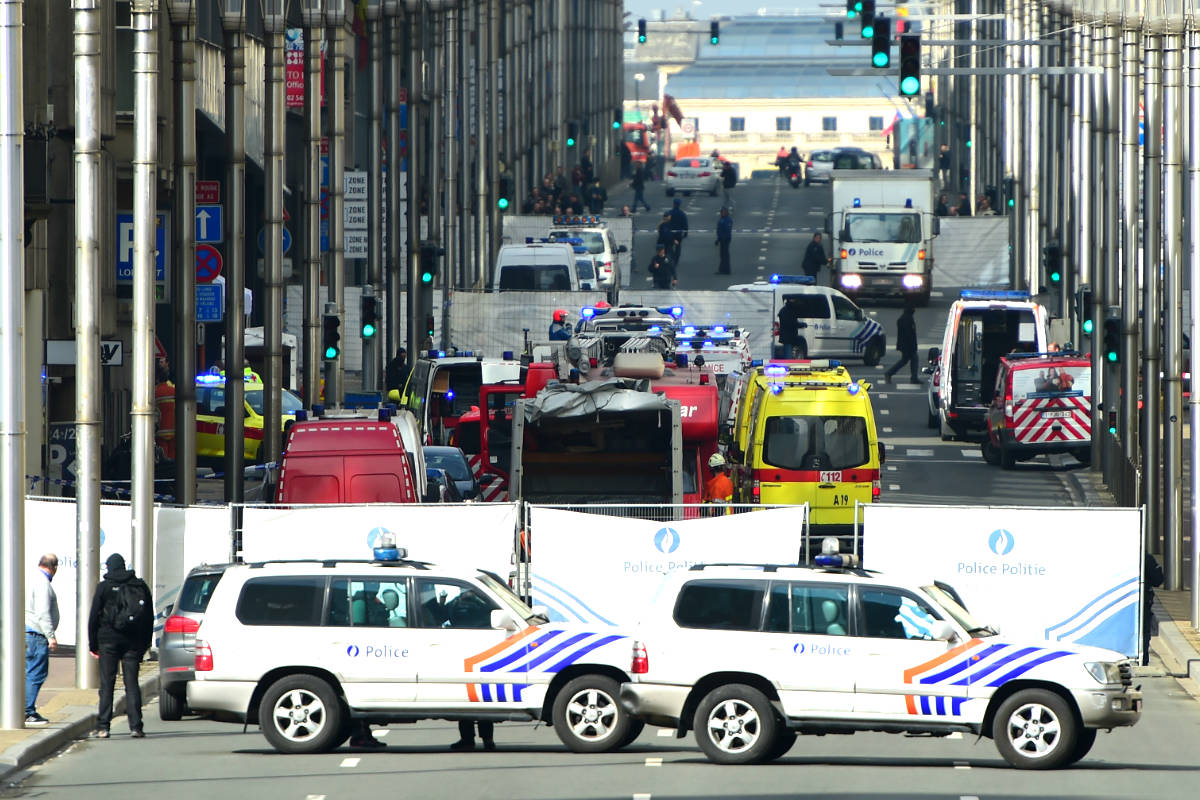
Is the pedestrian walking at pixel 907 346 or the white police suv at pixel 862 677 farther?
the pedestrian walking at pixel 907 346

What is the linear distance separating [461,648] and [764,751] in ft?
7.99

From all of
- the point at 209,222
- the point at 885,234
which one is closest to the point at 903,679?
the point at 209,222

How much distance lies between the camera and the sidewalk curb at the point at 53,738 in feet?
56.0

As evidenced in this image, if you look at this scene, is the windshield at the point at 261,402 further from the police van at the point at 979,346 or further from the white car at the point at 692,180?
the white car at the point at 692,180

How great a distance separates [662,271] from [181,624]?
52.9m

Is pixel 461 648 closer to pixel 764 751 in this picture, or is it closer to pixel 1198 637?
pixel 764 751

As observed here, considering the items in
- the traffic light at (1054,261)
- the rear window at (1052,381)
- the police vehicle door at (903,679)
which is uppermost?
the traffic light at (1054,261)

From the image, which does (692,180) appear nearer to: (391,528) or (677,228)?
(677,228)

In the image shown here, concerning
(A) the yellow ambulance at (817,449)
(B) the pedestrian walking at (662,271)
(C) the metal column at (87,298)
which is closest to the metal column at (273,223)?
(A) the yellow ambulance at (817,449)

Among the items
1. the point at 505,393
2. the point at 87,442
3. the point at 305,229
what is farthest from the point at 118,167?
the point at 87,442

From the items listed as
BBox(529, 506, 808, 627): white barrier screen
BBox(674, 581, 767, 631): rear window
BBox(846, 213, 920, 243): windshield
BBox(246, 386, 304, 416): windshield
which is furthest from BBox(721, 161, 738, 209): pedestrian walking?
BBox(674, 581, 767, 631): rear window

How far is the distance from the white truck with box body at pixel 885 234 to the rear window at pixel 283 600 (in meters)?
49.1

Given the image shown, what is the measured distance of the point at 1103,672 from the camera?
17.1 m

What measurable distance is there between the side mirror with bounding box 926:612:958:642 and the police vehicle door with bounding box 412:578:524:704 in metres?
3.15
